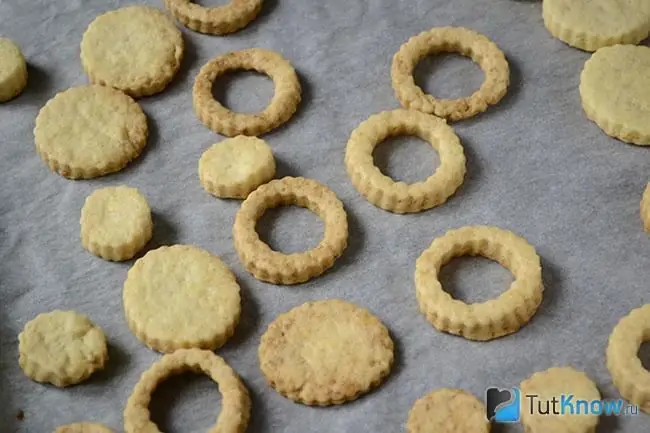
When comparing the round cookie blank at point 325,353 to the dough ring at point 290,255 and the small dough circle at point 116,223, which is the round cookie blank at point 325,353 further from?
the small dough circle at point 116,223

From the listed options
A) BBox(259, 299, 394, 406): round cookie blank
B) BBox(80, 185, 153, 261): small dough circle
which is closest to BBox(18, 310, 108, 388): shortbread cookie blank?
BBox(80, 185, 153, 261): small dough circle

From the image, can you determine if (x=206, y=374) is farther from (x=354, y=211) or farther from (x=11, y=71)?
(x=11, y=71)

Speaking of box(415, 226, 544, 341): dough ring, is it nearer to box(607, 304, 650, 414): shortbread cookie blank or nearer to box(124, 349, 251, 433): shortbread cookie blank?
box(607, 304, 650, 414): shortbread cookie blank

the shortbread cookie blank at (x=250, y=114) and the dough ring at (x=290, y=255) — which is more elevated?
the shortbread cookie blank at (x=250, y=114)

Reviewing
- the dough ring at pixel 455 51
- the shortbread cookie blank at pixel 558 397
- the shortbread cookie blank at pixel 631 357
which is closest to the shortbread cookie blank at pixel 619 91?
the dough ring at pixel 455 51

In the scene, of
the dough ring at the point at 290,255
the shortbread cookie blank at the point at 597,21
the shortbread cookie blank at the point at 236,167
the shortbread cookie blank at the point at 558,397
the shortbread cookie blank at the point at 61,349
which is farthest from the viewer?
the shortbread cookie blank at the point at 597,21

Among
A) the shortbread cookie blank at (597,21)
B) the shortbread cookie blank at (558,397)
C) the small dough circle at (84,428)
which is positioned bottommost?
the small dough circle at (84,428)
